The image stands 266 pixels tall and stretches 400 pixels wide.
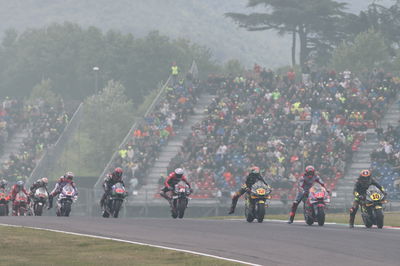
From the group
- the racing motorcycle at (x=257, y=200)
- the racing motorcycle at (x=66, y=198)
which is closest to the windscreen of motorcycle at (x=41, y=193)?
the racing motorcycle at (x=66, y=198)

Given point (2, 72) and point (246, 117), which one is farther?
point (2, 72)

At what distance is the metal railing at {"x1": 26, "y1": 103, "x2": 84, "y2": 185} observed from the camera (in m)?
61.4

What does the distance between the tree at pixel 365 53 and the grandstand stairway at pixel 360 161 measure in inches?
1014

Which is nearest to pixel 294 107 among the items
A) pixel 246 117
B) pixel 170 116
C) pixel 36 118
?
pixel 246 117

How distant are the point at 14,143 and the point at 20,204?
1244 inches

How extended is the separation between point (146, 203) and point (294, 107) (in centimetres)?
1110

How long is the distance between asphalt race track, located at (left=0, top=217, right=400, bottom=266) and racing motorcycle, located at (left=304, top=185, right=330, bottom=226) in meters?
0.41

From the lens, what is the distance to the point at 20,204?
38344 mm

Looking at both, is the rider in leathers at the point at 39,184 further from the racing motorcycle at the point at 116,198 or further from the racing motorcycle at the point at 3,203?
the racing motorcycle at the point at 116,198

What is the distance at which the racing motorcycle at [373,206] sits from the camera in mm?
28391

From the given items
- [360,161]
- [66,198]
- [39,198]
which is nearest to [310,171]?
[66,198]

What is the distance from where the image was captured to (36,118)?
70562mm

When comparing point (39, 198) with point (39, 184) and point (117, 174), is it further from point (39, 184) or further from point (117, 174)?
point (117, 174)

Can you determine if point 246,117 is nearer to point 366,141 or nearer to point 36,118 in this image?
point 366,141
